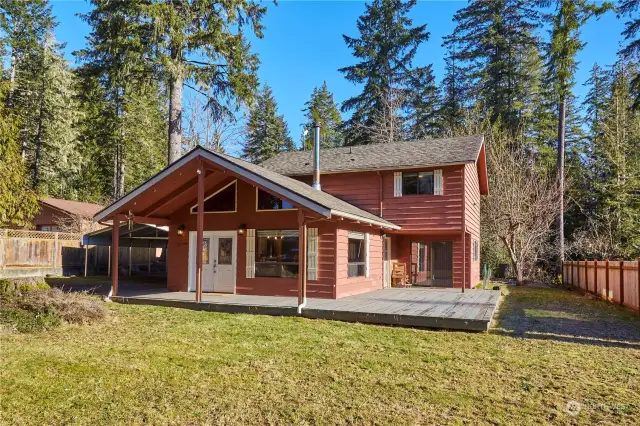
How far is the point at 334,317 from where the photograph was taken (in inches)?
361

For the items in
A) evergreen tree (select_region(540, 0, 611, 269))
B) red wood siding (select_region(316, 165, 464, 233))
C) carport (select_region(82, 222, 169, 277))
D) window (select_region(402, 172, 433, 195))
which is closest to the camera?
red wood siding (select_region(316, 165, 464, 233))

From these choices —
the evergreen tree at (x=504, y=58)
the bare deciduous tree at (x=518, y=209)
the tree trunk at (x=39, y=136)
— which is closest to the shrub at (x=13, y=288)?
the bare deciduous tree at (x=518, y=209)

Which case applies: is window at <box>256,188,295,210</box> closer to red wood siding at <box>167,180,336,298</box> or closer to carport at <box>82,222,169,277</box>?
red wood siding at <box>167,180,336,298</box>

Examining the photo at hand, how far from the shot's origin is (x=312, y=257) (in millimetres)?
11852

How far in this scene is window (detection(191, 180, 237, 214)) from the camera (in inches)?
517

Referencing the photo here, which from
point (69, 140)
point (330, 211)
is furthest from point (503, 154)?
point (69, 140)

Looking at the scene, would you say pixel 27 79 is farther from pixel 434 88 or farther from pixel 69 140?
pixel 434 88

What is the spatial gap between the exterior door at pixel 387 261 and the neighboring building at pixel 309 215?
37mm

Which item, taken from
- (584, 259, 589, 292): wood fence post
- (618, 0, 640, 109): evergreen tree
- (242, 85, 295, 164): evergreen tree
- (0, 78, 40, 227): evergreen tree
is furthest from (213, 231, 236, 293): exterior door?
(242, 85, 295, 164): evergreen tree

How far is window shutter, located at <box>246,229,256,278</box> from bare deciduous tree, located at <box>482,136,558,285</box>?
11.1 metres

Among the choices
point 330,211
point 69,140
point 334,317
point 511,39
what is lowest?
point 334,317

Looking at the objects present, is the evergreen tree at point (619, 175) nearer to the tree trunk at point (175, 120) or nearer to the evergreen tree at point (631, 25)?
the evergreen tree at point (631, 25)

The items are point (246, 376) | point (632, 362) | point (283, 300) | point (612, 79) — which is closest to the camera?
point (246, 376)

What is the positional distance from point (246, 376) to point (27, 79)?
30.8 meters
